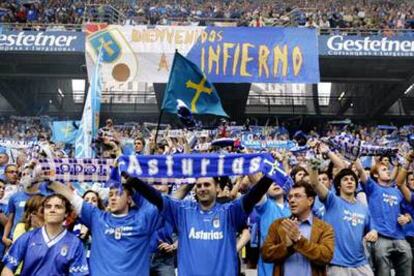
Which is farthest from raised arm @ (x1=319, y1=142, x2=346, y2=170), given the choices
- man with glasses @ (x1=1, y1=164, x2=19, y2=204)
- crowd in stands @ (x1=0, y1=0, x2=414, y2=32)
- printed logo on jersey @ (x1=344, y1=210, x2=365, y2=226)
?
crowd in stands @ (x1=0, y1=0, x2=414, y2=32)

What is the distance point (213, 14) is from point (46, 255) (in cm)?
1913

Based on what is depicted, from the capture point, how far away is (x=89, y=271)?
4.59 meters

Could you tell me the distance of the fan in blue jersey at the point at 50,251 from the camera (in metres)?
4.11

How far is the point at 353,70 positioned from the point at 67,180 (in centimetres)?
2022

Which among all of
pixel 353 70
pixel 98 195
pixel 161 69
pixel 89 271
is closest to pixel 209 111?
pixel 98 195

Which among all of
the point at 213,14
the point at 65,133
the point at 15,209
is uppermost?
the point at 213,14

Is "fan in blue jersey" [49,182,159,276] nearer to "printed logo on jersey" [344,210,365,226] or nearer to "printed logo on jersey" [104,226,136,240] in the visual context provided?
"printed logo on jersey" [104,226,136,240]

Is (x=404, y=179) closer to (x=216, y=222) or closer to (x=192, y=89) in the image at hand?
(x=192, y=89)

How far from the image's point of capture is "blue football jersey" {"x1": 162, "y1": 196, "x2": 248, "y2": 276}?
4344 millimetres

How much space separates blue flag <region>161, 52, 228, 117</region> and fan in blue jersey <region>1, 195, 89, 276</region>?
2120 millimetres

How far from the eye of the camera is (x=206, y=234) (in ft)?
14.5

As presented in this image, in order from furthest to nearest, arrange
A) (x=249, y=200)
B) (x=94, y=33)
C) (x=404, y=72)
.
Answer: (x=404, y=72) → (x=94, y=33) → (x=249, y=200)

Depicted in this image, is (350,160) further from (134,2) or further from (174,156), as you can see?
(134,2)

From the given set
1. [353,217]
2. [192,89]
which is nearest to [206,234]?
[353,217]
